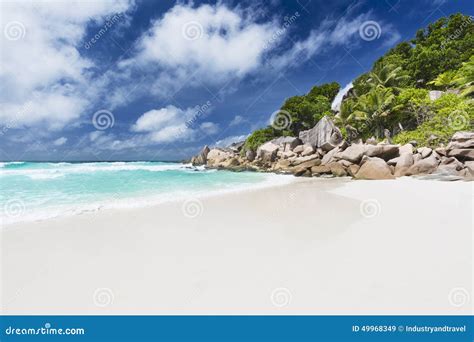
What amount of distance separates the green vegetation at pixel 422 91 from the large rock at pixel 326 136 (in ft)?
14.9

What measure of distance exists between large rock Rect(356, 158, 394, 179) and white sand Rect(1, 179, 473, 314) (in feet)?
28.3

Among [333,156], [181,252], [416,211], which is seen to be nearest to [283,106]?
[333,156]

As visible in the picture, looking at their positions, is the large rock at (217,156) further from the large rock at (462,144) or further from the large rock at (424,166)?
the large rock at (462,144)

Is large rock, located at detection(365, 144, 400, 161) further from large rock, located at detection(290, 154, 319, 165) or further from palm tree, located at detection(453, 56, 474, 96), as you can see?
palm tree, located at detection(453, 56, 474, 96)

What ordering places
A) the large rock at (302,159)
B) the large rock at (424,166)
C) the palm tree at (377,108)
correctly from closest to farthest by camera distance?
the large rock at (424,166)
the large rock at (302,159)
the palm tree at (377,108)

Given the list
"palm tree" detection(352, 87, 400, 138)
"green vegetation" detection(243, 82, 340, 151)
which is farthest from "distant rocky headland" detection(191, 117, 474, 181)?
"green vegetation" detection(243, 82, 340, 151)

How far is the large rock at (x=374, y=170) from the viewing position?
13.4 metres

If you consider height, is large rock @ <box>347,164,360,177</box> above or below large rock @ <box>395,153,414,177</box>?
above

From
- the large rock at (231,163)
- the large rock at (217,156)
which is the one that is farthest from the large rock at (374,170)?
the large rock at (217,156)

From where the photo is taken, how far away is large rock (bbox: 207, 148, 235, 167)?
3886cm

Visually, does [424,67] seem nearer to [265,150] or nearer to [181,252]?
[265,150]

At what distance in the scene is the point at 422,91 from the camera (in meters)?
22.1

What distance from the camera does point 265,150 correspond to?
29.6 metres
